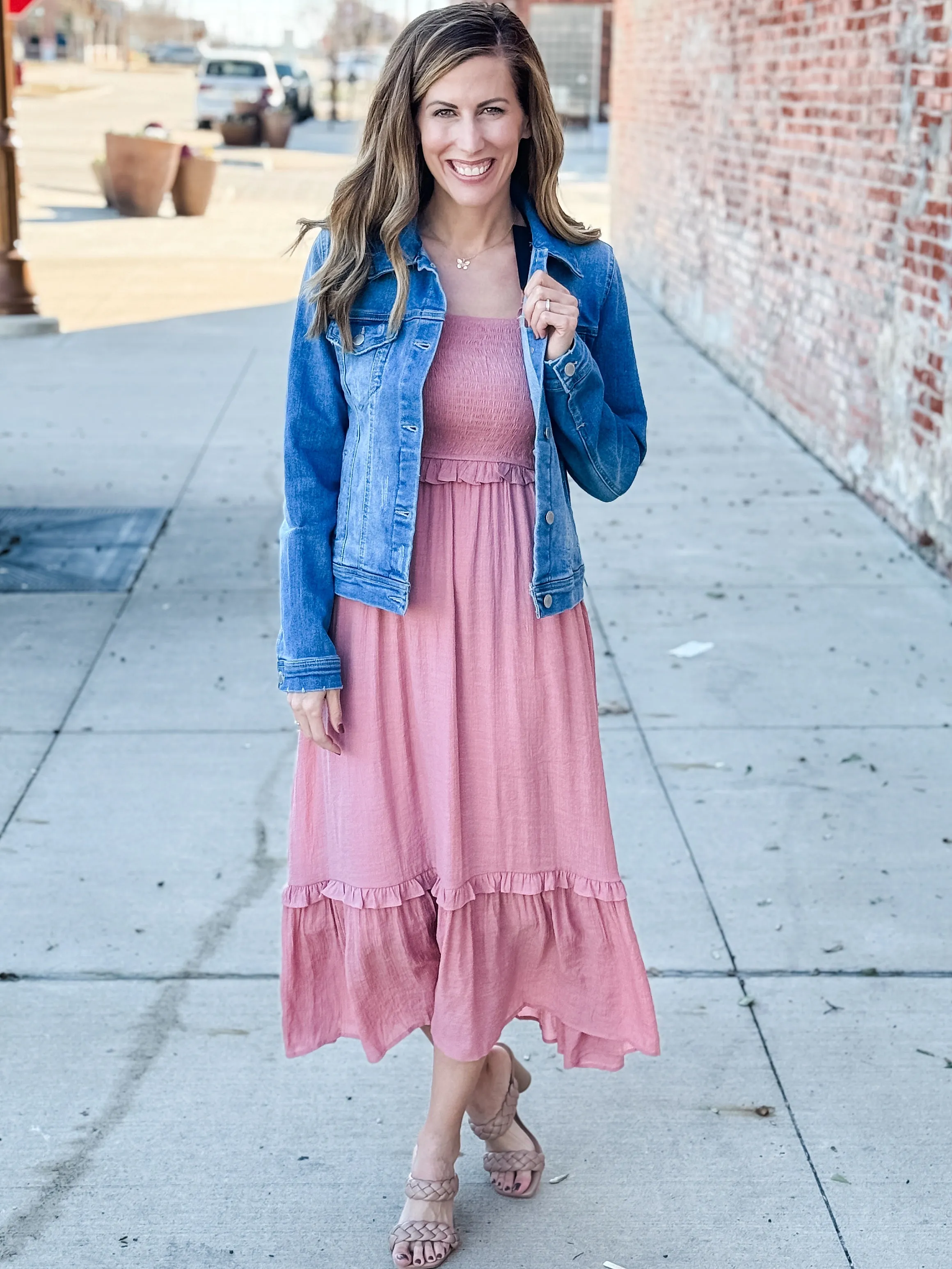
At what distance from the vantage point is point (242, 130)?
34500mm

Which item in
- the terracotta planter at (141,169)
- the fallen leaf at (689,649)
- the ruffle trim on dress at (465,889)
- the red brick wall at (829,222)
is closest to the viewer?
the ruffle trim on dress at (465,889)

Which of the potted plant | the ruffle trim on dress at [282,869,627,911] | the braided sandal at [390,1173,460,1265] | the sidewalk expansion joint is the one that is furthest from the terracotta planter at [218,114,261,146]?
the braided sandal at [390,1173,460,1265]

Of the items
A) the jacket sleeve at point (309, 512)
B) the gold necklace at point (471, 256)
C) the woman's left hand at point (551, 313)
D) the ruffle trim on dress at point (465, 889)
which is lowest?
the ruffle trim on dress at point (465, 889)

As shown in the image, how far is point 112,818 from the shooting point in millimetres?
4328

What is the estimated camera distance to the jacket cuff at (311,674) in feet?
8.27

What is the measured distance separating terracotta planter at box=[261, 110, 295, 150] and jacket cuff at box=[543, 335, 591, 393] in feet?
111

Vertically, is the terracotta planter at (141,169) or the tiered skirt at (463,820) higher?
the terracotta planter at (141,169)

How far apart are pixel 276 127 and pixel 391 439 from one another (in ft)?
111

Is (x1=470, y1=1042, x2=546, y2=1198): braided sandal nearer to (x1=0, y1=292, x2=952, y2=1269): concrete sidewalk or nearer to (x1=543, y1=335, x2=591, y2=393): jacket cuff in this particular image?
(x1=0, y1=292, x2=952, y2=1269): concrete sidewalk

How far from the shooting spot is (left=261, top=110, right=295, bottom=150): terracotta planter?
34031mm

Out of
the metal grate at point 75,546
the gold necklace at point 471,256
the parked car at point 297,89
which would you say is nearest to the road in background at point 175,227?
the metal grate at point 75,546

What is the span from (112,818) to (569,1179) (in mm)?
1928

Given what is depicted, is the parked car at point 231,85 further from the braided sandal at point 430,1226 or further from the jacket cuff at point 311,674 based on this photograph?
the braided sandal at point 430,1226

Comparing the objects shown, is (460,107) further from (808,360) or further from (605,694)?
(808,360)
